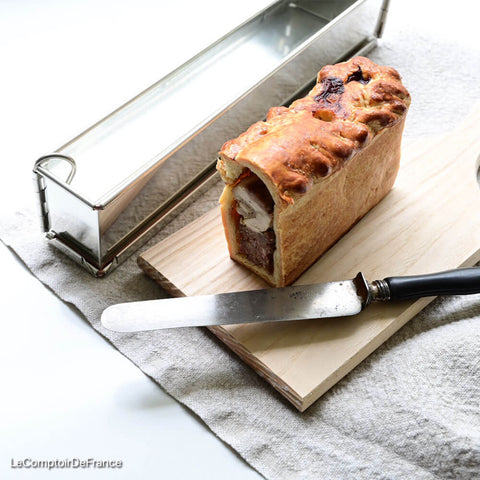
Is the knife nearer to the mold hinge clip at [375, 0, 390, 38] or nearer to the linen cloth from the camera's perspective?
the linen cloth

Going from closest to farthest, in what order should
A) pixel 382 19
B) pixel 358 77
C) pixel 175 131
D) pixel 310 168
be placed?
pixel 310 168 < pixel 358 77 < pixel 175 131 < pixel 382 19

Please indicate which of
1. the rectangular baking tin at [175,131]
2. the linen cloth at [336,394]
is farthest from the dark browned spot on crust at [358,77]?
the linen cloth at [336,394]

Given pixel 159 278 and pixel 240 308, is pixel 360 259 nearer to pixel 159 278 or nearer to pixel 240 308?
pixel 240 308

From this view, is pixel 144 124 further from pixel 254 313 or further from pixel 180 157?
pixel 254 313

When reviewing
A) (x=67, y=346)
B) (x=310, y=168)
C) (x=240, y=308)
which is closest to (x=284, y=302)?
(x=240, y=308)

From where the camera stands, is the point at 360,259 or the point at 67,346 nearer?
the point at 67,346

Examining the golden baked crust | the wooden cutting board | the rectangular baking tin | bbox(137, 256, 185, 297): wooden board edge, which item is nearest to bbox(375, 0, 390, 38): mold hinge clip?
the rectangular baking tin
